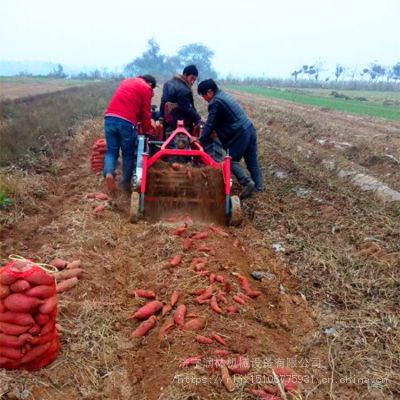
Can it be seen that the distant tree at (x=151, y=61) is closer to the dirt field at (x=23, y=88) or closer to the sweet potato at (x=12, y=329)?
the dirt field at (x=23, y=88)

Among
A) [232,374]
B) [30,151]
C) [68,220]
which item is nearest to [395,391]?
[232,374]

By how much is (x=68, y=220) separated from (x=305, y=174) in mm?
4705

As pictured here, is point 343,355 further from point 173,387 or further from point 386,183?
point 386,183

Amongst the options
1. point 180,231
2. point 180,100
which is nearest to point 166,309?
point 180,231

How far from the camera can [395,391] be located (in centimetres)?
319

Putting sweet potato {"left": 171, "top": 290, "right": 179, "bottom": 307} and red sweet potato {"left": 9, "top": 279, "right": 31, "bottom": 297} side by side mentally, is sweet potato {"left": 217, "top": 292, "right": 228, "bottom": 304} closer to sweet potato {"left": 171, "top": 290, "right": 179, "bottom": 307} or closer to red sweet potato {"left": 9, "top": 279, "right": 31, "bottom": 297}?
sweet potato {"left": 171, "top": 290, "right": 179, "bottom": 307}

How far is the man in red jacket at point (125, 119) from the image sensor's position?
22.6 feet

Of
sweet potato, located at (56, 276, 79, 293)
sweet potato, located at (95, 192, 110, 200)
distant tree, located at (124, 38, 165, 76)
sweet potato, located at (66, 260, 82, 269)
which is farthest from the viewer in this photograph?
distant tree, located at (124, 38, 165, 76)

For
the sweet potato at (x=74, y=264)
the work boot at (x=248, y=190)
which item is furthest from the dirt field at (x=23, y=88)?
the sweet potato at (x=74, y=264)

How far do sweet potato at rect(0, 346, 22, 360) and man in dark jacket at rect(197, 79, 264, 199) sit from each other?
15.4 feet

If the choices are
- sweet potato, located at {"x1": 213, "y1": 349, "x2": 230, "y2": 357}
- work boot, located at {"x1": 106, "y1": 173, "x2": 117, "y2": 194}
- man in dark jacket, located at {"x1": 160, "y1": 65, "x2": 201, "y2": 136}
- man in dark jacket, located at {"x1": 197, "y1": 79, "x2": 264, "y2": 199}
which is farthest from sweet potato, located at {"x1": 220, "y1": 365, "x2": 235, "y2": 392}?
man in dark jacket, located at {"x1": 160, "y1": 65, "x2": 201, "y2": 136}

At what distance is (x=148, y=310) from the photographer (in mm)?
3891

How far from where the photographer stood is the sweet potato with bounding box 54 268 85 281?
4242 mm

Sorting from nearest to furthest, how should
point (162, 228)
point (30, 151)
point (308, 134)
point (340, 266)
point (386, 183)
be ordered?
point (340, 266)
point (162, 228)
point (386, 183)
point (30, 151)
point (308, 134)
